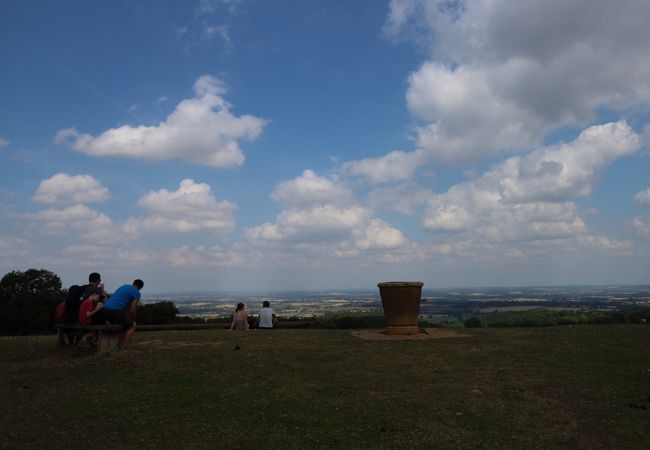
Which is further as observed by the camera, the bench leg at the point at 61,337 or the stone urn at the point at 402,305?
the stone urn at the point at 402,305

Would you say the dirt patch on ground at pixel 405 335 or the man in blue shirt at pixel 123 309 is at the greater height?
the man in blue shirt at pixel 123 309

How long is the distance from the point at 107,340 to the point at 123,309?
674 mm

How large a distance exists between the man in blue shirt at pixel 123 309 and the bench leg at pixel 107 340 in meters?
0.12

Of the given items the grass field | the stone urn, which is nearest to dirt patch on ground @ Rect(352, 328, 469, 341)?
the stone urn

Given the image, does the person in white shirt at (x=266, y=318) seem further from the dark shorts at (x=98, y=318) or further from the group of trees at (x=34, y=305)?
the group of trees at (x=34, y=305)

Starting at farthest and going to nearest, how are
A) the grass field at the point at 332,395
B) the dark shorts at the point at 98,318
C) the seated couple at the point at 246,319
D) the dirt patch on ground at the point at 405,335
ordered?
1. the seated couple at the point at 246,319
2. the dirt patch on ground at the point at 405,335
3. the dark shorts at the point at 98,318
4. the grass field at the point at 332,395

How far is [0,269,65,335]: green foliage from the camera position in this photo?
30.9 m

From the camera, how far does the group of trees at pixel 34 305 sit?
94.0 ft

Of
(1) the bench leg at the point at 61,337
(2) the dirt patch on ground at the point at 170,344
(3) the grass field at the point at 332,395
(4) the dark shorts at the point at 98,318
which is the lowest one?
(3) the grass field at the point at 332,395

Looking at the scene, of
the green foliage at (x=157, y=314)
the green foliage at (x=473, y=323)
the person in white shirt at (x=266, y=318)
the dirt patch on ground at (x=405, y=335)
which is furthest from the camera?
the green foliage at (x=157, y=314)

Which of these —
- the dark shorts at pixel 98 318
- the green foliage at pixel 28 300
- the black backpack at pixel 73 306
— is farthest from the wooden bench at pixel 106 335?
the green foliage at pixel 28 300

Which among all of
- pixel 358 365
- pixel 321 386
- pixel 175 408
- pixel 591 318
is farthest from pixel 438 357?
pixel 591 318

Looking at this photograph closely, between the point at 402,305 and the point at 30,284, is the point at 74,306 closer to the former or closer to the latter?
the point at 402,305

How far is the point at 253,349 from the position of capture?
36.2ft
